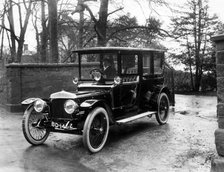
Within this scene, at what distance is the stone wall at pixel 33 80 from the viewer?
10.5 metres

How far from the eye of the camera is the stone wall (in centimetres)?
1050

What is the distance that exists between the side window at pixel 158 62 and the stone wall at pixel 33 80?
4270mm

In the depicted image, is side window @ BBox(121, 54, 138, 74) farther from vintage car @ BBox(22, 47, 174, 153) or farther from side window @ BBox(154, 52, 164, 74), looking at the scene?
side window @ BBox(154, 52, 164, 74)

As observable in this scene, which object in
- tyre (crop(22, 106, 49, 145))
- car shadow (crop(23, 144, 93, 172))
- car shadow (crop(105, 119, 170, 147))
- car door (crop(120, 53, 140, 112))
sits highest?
car door (crop(120, 53, 140, 112))

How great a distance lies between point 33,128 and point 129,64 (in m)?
2.64

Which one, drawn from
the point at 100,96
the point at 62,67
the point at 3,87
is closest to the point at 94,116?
the point at 100,96

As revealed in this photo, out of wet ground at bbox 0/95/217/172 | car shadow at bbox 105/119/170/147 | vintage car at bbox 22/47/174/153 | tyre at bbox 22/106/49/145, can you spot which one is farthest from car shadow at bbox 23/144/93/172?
car shadow at bbox 105/119/170/147

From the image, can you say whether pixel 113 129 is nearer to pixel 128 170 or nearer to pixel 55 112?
pixel 55 112

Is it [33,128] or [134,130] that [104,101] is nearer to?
[33,128]

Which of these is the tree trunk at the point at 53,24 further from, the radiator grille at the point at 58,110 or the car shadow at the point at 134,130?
the radiator grille at the point at 58,110

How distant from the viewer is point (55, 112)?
19.4 ft

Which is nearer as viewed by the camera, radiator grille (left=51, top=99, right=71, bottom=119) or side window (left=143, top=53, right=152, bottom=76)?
radiator grille (left=51, top=99, right=71, bottom=119)

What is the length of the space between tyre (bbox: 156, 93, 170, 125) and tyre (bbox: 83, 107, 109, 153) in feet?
8.00

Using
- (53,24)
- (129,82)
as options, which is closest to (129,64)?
(129,82)
